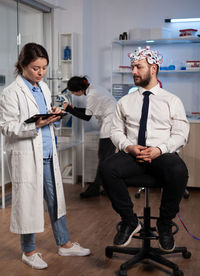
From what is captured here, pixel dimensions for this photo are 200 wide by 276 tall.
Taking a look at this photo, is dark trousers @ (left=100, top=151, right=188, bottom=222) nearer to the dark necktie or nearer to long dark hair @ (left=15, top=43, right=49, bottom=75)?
the dark necktie

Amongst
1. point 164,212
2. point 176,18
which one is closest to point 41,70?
point 164,212

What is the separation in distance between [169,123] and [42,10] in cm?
297

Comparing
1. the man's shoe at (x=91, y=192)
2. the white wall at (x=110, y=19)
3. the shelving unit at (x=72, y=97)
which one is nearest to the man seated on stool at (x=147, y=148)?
the man's shoe at (x=91, y=192)

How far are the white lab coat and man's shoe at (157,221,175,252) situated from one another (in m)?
0.72

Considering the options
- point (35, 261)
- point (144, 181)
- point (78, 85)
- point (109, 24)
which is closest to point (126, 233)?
point (144, 181)

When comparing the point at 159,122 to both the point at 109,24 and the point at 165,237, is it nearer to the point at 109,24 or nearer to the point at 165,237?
the point at 165,237

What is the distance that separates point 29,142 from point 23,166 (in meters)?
0.15

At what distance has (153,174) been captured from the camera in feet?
7.73

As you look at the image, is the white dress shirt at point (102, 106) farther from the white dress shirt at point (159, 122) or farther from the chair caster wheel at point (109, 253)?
the chair caster wheel at point (109, 253)

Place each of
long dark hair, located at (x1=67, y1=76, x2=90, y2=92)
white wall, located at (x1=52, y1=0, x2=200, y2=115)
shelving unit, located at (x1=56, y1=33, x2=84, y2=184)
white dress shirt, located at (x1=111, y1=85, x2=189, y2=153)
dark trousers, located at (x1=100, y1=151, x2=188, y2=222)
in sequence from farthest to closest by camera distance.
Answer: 1. white wall, located at (x1=52, y1=0, x2=200, y2=115)
2. shelving unit, located at (x1=56, y1=33, x2=84, y2=184)
3. long dark hair, located at (x1=67, y1=76, x2=90, y2=92)
4. white dress shirt, located at (x1=111, y1=85, x2=189, y2=153)
5. dark trousers, located at (x1=100, y1=151, x2=188, y2=222)

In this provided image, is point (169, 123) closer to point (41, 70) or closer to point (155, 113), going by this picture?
point (155, 113)

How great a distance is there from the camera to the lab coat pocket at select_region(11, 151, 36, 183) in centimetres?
233

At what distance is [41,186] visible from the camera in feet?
7.83

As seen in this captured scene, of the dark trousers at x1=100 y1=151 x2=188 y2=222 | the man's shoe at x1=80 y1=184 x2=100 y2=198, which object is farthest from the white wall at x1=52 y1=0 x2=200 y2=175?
the dark trousers at x1=100 y1=151 x2=188 y2=222
